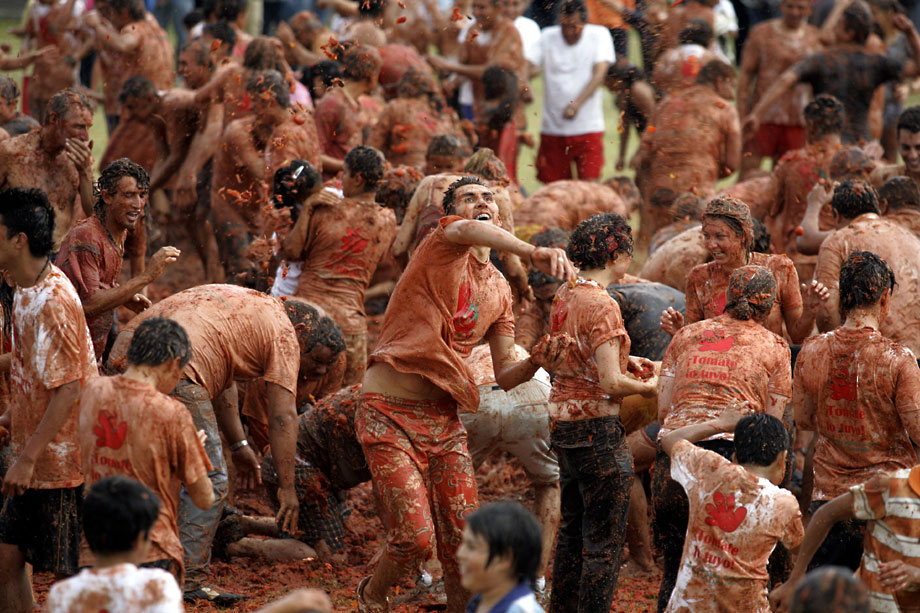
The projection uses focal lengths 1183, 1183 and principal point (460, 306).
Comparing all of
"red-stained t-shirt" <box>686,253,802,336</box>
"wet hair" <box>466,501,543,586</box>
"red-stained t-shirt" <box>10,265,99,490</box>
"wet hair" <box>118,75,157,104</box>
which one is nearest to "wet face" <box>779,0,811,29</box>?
"wet hair" <box>118,75,157,104</box>

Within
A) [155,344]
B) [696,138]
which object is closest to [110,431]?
Result: [155,344]

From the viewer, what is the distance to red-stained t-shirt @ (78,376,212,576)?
4.60 metres

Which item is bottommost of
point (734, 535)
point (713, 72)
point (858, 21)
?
point (734, 535)

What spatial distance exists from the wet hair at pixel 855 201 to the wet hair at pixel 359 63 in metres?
Result: 4.54

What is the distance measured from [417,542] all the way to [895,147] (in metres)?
10.1

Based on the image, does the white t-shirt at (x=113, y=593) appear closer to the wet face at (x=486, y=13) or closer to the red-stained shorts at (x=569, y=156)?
the red-stained shorts at (x=569, y=156)

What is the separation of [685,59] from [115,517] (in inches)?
355

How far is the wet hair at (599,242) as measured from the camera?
5.63 m

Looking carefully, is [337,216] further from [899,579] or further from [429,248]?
[899,579]

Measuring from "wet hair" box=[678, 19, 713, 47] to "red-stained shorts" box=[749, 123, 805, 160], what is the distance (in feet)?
4.00

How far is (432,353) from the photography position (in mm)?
5391

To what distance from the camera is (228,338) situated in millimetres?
5996

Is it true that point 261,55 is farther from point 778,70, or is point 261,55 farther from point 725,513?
point 725,513

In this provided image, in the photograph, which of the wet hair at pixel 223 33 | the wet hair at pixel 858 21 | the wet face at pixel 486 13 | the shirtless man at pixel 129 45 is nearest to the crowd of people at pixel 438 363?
the wet hair at pixel 223 33
